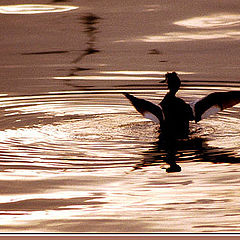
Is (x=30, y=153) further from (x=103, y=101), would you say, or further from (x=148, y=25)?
(x=148, y=25)

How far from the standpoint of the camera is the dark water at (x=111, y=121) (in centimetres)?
912

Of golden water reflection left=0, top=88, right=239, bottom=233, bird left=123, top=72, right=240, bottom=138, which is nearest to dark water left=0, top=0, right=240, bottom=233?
golden water reflection left=0, top=88, right=239, bottom=233

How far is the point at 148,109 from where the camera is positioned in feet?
38.3

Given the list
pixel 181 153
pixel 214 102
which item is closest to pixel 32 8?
pixel 214 102

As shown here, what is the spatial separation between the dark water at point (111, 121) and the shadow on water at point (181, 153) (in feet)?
0.08

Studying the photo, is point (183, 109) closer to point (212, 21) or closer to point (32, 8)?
point (212, 21)

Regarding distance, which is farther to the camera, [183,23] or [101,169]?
[183,23]

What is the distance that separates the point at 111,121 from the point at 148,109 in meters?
1.10

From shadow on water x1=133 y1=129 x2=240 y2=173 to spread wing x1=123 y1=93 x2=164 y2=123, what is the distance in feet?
0.90

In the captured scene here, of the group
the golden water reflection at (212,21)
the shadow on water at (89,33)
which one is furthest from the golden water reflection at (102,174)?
the golden water reflection at (212,21)

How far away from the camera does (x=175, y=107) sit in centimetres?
1205

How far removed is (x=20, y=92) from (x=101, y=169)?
422 centimetres

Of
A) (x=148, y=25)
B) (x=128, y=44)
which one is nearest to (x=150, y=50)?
(x=128, y=44)

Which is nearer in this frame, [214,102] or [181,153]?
[181,153]
